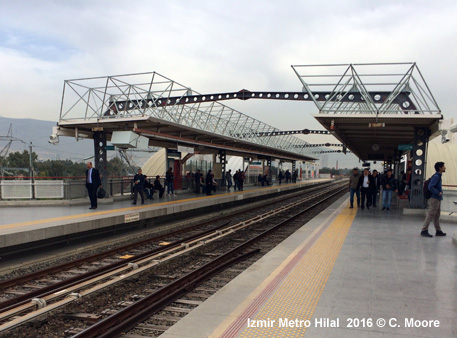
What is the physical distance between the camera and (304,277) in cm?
568

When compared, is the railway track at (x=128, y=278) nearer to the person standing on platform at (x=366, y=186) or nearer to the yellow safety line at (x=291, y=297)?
the yellow safety line at (x=291, y=297)

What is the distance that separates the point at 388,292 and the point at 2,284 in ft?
20.6

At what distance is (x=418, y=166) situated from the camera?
13.6 m

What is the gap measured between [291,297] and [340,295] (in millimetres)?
655

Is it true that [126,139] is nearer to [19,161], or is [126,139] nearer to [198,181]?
[198,181]

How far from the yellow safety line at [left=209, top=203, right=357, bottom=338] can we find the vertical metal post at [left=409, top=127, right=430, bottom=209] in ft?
24.7

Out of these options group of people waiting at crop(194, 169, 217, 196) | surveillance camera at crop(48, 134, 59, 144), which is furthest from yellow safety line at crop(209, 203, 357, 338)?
group of people waiting at crop(194, 169, 217, 196)

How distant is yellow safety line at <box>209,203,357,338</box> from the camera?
3854 millimetres

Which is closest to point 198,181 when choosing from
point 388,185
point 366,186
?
point 366,186

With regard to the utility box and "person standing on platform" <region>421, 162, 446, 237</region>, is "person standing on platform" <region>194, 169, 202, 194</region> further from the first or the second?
"person standing on platform" <region>421, 162, 446, 237</region>

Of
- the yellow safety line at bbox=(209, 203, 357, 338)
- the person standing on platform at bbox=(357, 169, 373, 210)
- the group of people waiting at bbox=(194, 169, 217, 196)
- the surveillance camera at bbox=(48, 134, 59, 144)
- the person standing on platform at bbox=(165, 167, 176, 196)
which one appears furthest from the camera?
the group of people waiting at bbox=(194, 169, 217, 196)

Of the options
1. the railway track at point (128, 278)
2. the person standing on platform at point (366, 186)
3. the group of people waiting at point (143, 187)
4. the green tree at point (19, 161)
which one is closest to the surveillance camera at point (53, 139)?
the group of people waiting at point (143, 187)

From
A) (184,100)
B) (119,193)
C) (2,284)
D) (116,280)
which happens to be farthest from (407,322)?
(184,100)

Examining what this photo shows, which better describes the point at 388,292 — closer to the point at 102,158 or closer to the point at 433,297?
the point at 433,297
